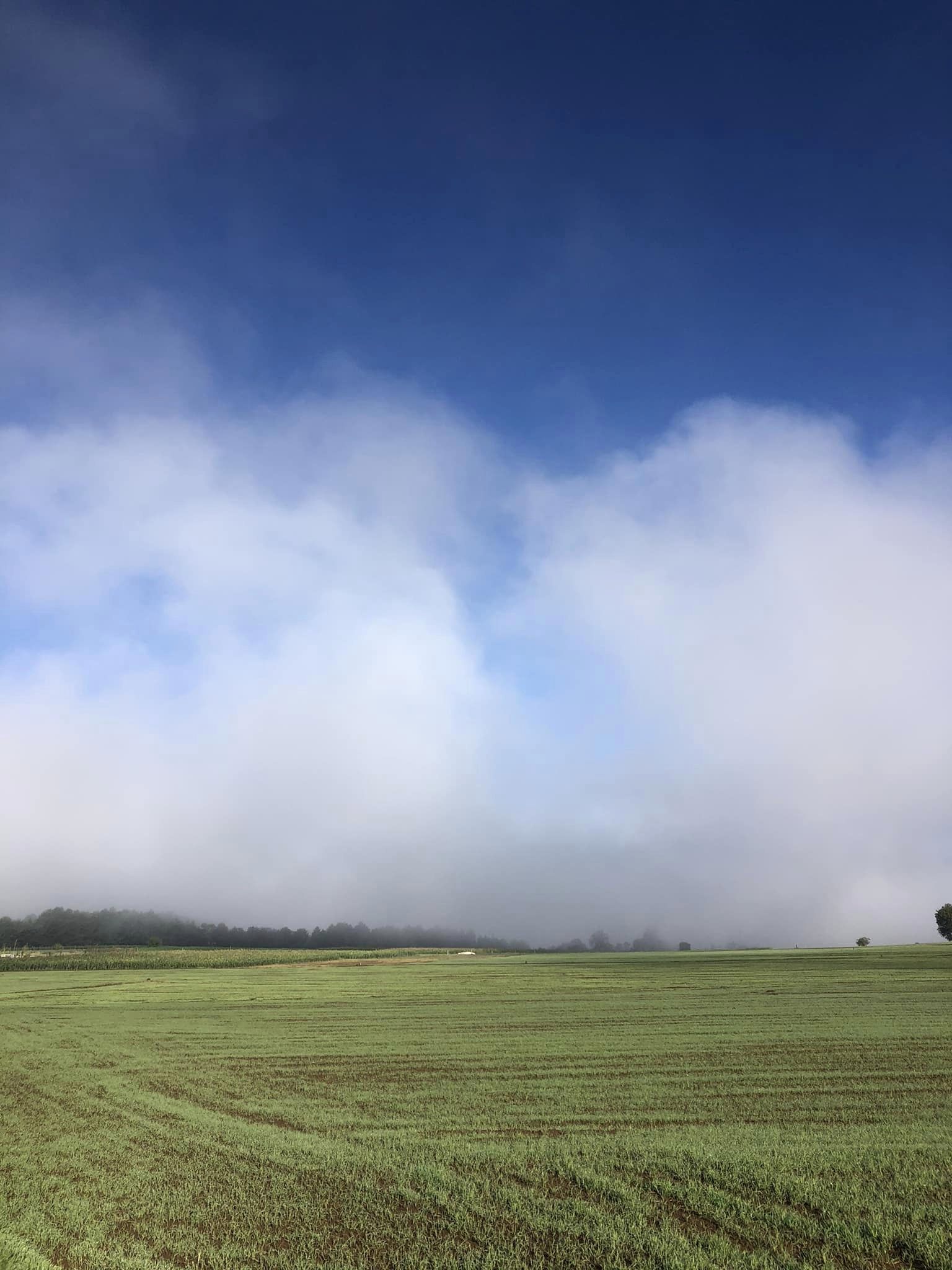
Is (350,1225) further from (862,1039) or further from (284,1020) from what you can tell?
(284,1020)

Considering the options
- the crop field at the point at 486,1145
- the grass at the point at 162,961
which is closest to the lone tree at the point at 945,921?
the grass at the point at 162,961

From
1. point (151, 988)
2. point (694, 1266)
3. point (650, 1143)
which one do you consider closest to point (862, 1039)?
point (650, 1143)

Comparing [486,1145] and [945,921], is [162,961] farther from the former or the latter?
[945,921]

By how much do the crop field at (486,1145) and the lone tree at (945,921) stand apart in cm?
16319

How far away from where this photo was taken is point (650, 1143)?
14.6 meters

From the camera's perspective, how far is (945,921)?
168250 millimetres

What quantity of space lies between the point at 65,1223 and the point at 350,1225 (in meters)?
4.29

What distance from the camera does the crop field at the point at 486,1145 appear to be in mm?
10469

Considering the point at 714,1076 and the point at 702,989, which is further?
the point at 702,989

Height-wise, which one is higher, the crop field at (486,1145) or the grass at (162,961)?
the crop field at (486,1145)

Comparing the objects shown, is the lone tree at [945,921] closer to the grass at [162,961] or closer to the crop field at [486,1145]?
the grass at [162,961]

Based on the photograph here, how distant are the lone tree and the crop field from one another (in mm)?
163194

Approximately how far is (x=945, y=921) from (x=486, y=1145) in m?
194

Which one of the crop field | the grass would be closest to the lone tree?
the grass
